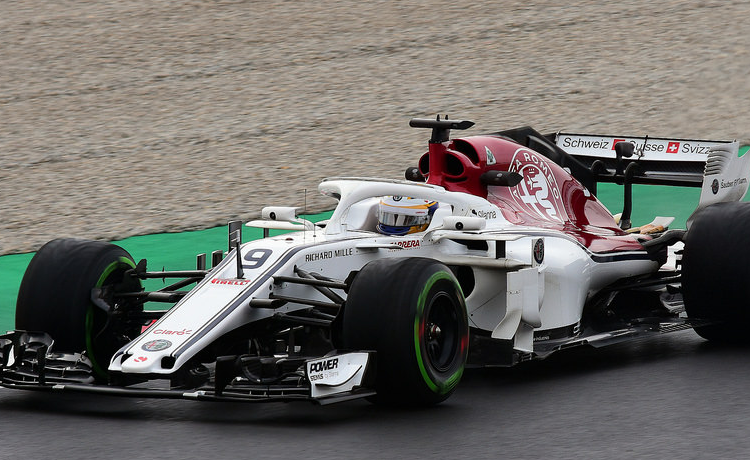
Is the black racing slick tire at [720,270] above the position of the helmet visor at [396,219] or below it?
below

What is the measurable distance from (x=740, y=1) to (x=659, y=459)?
1995cm

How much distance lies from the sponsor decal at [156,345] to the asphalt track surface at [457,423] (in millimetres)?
419

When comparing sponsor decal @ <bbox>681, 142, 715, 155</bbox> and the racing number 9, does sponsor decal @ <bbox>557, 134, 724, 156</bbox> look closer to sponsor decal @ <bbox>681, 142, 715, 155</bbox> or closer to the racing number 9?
sponsor decal @ <bbox>681, 142, 715, 155</bbox>

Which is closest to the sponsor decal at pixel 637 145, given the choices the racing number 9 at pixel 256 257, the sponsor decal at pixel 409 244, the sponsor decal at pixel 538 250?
the sponsor decal at pixel 538 250

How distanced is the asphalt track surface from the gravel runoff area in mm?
6447

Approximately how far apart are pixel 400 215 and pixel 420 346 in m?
1.68

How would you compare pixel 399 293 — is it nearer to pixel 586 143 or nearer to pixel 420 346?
pixel 420 346

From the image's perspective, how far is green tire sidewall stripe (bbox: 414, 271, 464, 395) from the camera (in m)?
7.61

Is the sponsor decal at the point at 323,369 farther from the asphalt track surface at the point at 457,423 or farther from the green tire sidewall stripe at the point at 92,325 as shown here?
the green tire sidewall stripe at the point at 92,325

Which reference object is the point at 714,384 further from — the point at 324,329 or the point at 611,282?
the point at 324,329

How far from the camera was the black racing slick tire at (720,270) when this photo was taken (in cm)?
954

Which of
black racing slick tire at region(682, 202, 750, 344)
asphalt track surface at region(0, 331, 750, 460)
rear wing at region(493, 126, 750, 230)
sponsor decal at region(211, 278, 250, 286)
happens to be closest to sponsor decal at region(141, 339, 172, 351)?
asphalt track surface at region(0, 331, 750, 460)

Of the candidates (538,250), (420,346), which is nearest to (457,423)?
(420,346)

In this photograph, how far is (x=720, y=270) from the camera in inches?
377
